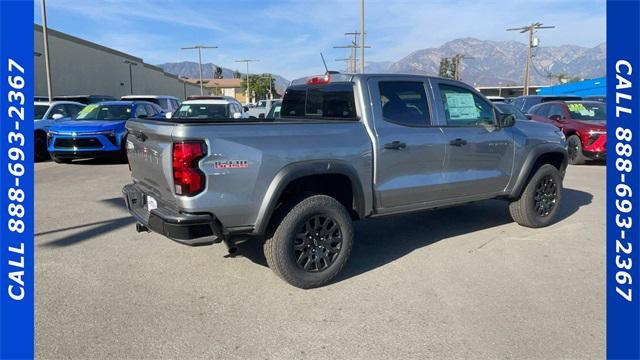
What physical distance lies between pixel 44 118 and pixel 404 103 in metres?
11.1

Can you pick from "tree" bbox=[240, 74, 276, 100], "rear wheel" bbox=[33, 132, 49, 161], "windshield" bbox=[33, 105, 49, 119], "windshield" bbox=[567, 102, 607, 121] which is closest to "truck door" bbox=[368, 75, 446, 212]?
"windshield" bbox=[567, 102, 607, 121]

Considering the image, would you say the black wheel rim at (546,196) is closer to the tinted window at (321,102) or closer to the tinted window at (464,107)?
the tinted window at (464,107)

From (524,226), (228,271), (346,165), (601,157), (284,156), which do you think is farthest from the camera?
(601,157)

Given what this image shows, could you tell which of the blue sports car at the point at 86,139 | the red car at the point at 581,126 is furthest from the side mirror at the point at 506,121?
the blue sports car at the point at 86,139

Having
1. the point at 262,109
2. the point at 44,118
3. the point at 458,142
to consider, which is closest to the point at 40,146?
the point at 44,118

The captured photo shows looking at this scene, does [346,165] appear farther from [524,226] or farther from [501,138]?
[524,226]

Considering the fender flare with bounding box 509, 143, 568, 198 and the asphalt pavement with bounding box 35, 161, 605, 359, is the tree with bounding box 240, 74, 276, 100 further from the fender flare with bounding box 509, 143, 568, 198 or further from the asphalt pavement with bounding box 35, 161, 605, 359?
the asphalt pavement with bounding box 35, 161, 605, 359

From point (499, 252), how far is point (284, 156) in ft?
8.86

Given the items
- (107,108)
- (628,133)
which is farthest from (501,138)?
(107,108)

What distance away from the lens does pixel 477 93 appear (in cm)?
515

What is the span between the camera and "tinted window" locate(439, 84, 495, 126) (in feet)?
15.9

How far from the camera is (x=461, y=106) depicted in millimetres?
4984

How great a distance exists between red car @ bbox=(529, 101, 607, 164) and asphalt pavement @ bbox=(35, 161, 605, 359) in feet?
19.4

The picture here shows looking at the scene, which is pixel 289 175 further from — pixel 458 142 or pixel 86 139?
pixel 86 139
